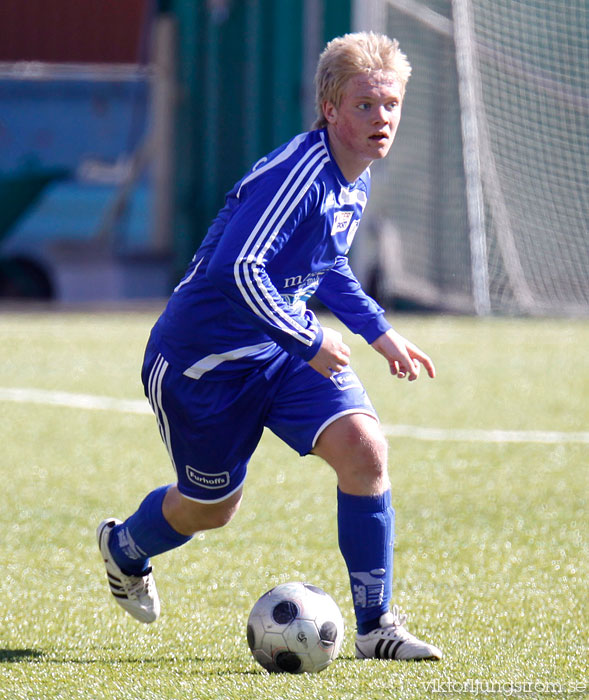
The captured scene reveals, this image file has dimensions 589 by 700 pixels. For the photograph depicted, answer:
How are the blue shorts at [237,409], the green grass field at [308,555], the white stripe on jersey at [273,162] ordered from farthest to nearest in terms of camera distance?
1. the blue shorts at [237,409]
2. the white stripe on jersey at [273,162]
3. the green grass field at [308,555]

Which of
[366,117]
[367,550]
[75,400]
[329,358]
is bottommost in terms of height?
[75,400]

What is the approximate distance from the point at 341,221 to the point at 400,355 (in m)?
0.38

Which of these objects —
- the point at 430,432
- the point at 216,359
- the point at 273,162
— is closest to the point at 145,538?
the point at 216,359

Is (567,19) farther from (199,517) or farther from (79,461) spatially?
(199,517)

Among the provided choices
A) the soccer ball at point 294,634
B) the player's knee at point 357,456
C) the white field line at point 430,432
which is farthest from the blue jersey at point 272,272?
the white field line at point 430,432

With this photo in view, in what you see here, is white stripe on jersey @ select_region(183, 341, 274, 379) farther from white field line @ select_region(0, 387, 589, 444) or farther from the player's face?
white field line @ select_region(0, 387, 589, 444)

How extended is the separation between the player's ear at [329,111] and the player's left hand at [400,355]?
0.58 metres

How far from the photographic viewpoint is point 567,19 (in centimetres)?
1302

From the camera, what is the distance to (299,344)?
2787 millimetres

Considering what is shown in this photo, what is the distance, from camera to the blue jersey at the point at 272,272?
9.13 feet

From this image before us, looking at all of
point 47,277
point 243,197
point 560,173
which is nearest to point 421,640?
point 243,197

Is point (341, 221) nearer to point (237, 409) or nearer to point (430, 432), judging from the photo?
point (237, 409)

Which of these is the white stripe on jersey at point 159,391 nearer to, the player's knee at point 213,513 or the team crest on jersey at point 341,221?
the player's knee at point 213,513

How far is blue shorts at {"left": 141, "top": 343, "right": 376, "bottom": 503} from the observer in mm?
3021
